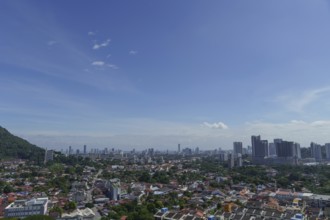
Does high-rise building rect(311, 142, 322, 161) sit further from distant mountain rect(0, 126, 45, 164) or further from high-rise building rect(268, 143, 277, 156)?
distant mountain rect(0, 126, 45, 164)

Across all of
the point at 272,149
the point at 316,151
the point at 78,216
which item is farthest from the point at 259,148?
the point at 78,216

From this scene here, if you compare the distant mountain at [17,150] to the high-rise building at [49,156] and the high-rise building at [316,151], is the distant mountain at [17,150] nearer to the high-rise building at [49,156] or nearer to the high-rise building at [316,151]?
the high-rise building at [49,156]

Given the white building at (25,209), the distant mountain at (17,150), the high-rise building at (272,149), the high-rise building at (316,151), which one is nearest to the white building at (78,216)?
the white building at (25,209)

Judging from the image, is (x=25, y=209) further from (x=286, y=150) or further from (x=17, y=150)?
(x=286, y=150)

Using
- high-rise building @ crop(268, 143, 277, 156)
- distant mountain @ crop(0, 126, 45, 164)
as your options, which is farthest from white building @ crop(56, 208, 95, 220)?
high-rise building @ crop(268, 143, 277, 156)

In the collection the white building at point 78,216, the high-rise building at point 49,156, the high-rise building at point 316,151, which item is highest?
the high-rise building at point 316,151

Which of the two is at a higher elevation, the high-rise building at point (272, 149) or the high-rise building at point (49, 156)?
the high-rise building at point (272, 149)
